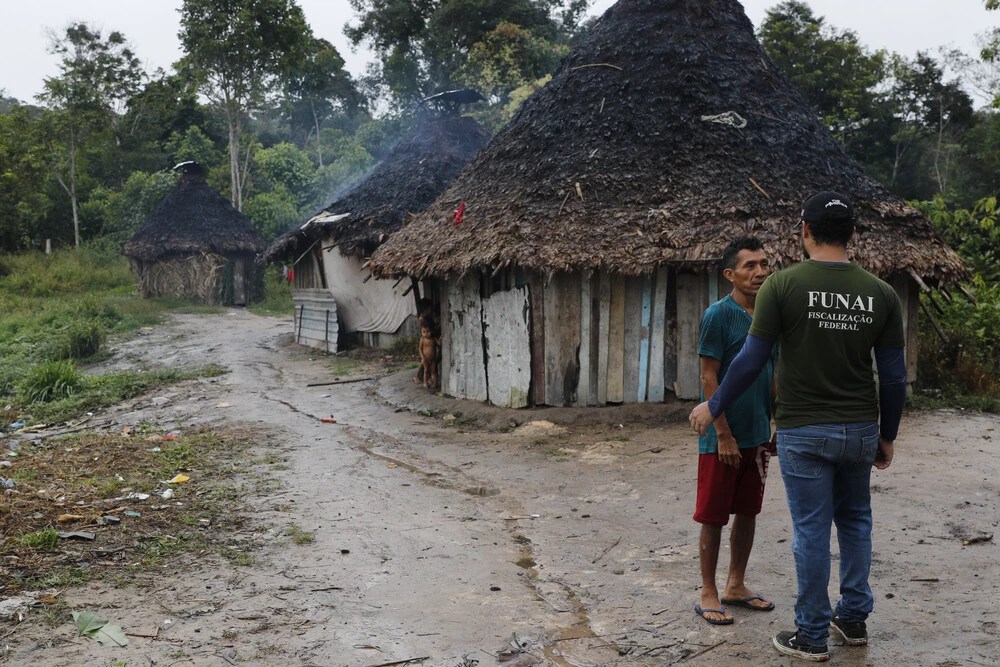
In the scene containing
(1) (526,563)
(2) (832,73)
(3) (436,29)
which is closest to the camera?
(1) (526,563)

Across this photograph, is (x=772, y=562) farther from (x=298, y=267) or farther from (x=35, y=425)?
(x=298, y=267)

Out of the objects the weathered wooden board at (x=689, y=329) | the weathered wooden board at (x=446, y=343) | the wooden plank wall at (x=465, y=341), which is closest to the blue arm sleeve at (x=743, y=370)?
the weathered wooden board at (x=689, y=329)

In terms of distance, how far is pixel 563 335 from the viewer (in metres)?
9.05

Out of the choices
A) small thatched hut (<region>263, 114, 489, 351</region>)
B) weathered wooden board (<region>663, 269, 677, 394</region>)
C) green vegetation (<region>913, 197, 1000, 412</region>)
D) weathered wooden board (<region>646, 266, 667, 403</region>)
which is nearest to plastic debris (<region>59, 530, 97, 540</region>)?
weathered wooden board (<region>646, 266, 667, 403</region>)

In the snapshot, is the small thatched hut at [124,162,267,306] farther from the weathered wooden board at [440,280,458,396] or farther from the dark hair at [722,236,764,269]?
the dark hair at [722,236,764,269]

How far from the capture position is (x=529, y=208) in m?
9.24

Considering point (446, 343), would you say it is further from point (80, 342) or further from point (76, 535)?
point (80, 342)

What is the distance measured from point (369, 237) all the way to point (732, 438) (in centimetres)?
1215

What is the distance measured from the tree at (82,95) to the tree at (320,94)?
7927 millimetres

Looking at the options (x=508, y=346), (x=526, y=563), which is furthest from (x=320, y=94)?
(x=526, y=563)

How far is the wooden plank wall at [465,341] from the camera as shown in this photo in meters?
9.88

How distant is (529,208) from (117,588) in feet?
19.7

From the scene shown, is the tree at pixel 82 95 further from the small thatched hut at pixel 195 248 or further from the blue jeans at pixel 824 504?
the blue jeans at pixel 824 504

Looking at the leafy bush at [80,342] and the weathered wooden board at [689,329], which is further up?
the weathered wooden board at [689,329]
